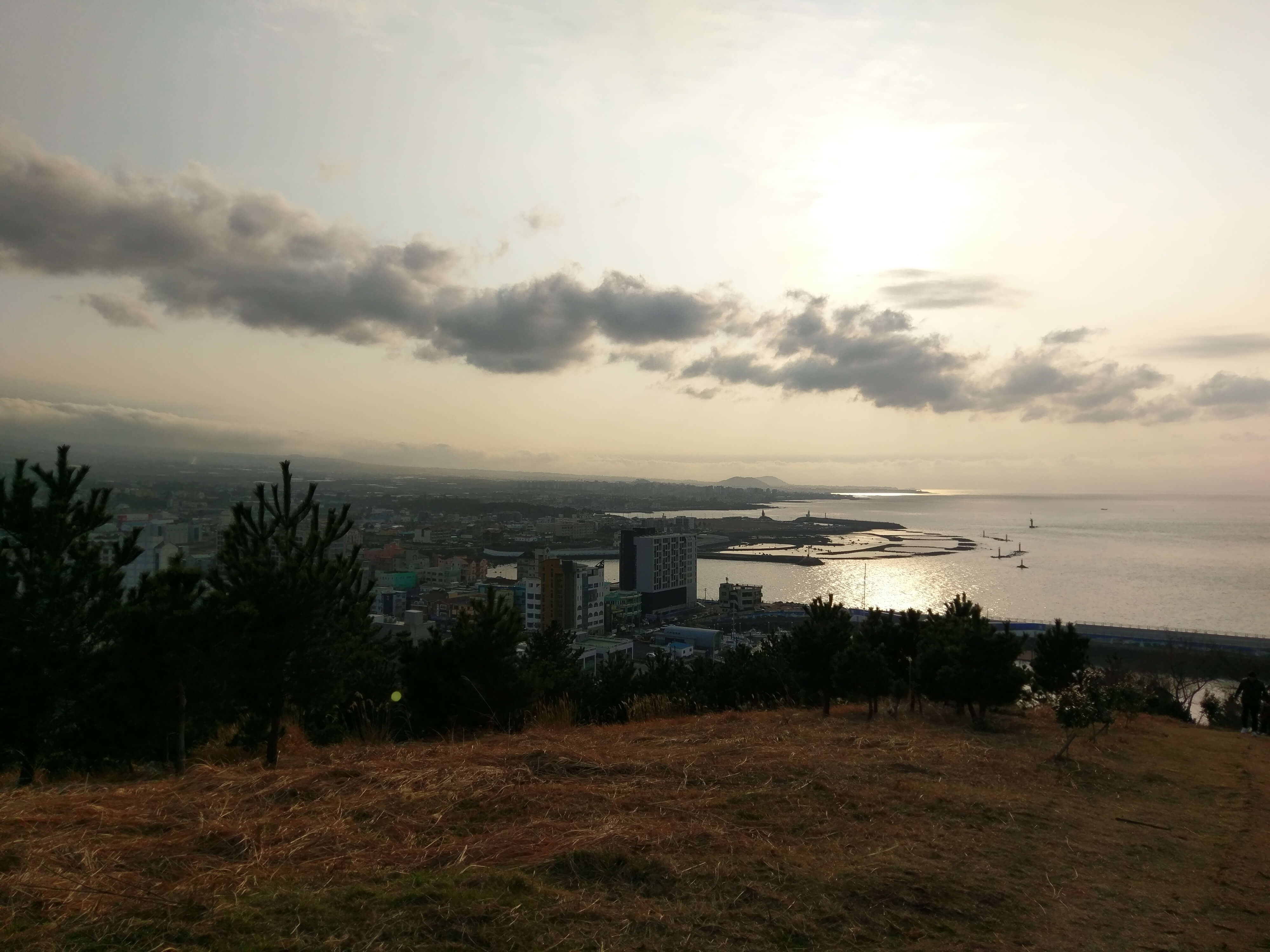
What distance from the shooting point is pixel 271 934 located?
2648mm

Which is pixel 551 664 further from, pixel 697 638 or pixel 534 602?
pixel 534 602

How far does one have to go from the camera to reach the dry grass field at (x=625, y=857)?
9.23ft

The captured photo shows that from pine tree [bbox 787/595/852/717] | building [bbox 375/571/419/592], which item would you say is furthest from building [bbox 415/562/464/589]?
pine tree [bbox 787/595/852/717]

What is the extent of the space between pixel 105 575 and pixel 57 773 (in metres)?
1.92

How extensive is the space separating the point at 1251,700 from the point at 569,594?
1560 inches

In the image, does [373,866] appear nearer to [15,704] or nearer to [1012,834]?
[1012,834]

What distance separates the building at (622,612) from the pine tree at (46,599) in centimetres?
4408

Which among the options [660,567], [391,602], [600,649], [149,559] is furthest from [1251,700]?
[660,567]

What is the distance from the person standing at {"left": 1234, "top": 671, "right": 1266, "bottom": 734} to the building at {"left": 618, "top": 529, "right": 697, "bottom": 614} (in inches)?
2065

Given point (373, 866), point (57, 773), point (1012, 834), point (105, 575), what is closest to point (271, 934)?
point (373, 866)

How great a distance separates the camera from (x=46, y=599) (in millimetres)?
7371

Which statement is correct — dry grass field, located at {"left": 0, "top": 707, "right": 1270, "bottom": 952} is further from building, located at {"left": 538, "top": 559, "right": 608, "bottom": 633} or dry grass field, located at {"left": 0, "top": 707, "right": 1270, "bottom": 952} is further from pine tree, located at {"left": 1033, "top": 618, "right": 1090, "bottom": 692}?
building, located at {"left": 538, "top": 559, "right": 608, "bottom": 633}

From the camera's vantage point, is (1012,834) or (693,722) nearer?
(1012,834)

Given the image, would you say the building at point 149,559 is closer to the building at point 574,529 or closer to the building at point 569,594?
the building at point 569,594
